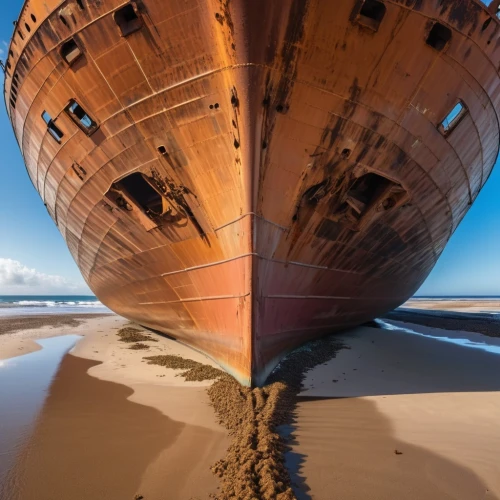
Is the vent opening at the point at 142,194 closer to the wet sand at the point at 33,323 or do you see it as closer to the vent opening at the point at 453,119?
the vent opening at the point at 453,119

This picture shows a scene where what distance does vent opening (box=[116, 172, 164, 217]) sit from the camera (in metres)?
5.08

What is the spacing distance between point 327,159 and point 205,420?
3438mm

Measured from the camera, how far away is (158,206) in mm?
5402

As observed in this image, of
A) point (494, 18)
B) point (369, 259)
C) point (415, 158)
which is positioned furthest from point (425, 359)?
point (494, 18)

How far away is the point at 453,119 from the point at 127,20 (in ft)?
15.5

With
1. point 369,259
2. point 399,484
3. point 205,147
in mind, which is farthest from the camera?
point 369,259

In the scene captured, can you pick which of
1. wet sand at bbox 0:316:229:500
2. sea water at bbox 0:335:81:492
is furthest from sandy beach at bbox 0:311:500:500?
sea water at bbox 0:335:81:492

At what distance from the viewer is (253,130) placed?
3.82 m

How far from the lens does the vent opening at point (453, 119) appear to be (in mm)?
4930

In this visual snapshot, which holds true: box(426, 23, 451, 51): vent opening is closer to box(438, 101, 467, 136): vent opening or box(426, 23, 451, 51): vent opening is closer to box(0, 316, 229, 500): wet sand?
box(438, 101, 467, 136): vent opening

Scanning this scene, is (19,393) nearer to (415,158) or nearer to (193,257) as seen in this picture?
(193,257)

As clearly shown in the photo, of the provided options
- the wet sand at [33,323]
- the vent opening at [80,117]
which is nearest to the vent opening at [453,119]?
the vent opening at [80,117]

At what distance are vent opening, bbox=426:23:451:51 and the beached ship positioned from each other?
0.01 m

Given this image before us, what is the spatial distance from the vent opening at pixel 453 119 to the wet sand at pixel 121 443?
5.12m
